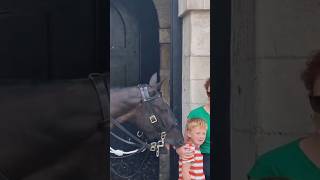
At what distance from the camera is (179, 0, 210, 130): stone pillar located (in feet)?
25.4

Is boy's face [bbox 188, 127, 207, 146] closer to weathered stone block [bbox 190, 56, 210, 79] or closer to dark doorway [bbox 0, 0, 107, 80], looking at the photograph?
weathered stone block [bbox 190, 56, 210, 79]

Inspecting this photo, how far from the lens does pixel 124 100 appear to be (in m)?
8.05

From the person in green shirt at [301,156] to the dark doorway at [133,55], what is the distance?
19.0 ft

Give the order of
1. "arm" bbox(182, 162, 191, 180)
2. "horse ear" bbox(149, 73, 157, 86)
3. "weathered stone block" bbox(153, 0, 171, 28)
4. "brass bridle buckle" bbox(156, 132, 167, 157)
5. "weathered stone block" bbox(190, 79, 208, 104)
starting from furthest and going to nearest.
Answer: "weathered stone block" bbox(153, 0, 171, 28)
"horse ear" bbox(149, 73, 157, 86)
"brass bridle buckle" bbox(156, 132, 167, 157)
"weathered stone block" bbox(190, 79, 208, 104)
"arm" bbox(182, 162, 191, 180)

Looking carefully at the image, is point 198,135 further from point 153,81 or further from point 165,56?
point 165,56

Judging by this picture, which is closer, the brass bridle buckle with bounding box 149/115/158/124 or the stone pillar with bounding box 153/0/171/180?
the brass bridle buckle with bounding box 149/115/158/124

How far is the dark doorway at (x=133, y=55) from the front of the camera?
838 centimetres

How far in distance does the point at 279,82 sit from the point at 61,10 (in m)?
1.01

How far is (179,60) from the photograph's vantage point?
27.8 feet

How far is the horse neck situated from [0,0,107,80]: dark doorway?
17.4 ft

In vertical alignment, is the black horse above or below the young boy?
above

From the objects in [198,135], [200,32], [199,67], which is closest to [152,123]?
[199,67]

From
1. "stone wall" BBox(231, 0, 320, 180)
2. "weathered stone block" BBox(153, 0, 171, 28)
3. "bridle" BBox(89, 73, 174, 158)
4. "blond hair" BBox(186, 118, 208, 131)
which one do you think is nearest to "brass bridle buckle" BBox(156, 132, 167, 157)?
"bridle" BBox(89, 73, 174, 158)

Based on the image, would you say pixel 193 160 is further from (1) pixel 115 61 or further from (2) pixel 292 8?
(2) pixel 292 8
